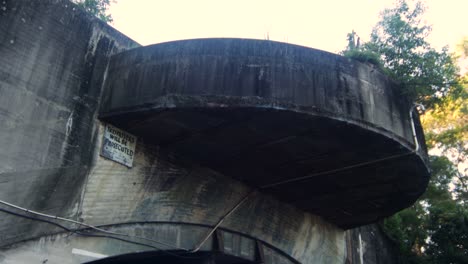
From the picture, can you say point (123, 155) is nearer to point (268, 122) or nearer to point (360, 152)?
point (268, 122)

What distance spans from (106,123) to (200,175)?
1.89 m

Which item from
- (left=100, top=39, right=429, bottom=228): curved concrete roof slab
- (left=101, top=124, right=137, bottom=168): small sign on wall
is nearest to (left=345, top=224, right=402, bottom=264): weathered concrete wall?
(left=100, top=39, right=429, bottom=228): curved concrete roof slab

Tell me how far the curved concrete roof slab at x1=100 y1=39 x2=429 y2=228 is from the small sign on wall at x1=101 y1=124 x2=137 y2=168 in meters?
0.15

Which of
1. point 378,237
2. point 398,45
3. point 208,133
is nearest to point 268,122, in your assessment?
point 208,133

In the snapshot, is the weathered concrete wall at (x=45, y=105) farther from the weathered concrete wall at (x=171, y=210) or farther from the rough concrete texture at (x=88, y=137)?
the weathered concrete wall at (x=171, y=210)

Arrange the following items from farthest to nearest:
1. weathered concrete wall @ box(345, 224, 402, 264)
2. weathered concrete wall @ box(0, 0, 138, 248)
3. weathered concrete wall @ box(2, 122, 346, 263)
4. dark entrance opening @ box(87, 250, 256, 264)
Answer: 1. weathered concrete wall @ box(345, 224, 402, 264)
2. dark entrance opening @ box(87, 250, 256, 264)
3. weathered concrete wall @ box(2, 122, 346, 263)
4. weathered concrete wall @ box(0, 0, 138, 248)

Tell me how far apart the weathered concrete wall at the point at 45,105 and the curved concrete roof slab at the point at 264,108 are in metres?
0.44

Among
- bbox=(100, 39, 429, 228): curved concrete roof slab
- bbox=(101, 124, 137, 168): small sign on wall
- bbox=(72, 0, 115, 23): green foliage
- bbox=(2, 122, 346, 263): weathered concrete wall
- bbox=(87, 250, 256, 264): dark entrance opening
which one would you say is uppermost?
bbox=(72, 0, 115, 23): green foliage

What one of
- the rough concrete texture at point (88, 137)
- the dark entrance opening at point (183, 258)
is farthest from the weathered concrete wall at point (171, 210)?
the dark entrance opening at point (183, 258)

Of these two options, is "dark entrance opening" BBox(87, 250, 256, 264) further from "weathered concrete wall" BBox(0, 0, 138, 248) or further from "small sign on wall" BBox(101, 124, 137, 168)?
"weathered concrete wall" BBox(0, 0, 138, 248)

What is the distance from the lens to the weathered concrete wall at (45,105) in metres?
6.08

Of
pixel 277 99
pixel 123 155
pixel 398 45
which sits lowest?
pixel 123 155

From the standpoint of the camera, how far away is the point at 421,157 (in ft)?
25.0

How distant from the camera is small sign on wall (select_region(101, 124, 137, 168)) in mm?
7047
